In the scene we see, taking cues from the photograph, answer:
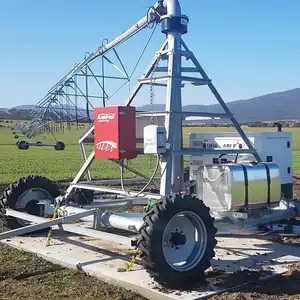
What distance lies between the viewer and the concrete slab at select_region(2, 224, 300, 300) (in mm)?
6168

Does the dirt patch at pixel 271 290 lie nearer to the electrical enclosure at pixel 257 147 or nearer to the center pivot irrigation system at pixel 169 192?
the center pivot irrigation system at pixel 169 192

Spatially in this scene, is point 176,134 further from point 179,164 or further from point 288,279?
point 288,279

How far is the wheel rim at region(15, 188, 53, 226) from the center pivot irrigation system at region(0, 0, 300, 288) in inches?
0.7

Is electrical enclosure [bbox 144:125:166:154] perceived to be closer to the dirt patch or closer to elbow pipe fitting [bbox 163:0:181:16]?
elbow pipe fitting [bbox 163:0:181:16]

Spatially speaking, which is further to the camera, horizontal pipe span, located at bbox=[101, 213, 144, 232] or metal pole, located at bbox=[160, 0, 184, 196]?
metal pole, located at bbox=[160, 0, 184, 196]

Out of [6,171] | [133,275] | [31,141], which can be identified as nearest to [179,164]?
[133,275]

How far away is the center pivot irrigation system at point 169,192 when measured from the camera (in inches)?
253

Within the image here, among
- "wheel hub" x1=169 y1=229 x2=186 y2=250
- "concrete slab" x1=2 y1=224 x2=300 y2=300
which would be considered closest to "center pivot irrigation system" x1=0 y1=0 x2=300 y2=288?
"wheel hub" x1=169 y1=229 x2=186 y2=250

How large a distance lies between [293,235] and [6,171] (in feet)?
55.9

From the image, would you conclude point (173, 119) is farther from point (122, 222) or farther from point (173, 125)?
point (122, 222)

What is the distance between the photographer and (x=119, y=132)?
770 cm

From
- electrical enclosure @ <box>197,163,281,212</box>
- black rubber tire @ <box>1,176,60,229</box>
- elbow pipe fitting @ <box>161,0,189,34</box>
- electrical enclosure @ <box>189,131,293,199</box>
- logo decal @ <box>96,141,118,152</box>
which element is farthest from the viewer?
electrical enclosure @ <box>189,131,293,199</box>

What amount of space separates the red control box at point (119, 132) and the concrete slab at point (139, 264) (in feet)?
4.90

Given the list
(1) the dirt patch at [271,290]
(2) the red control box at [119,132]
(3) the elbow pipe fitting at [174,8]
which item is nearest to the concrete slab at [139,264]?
(1) the dirt patch at [271,290]
